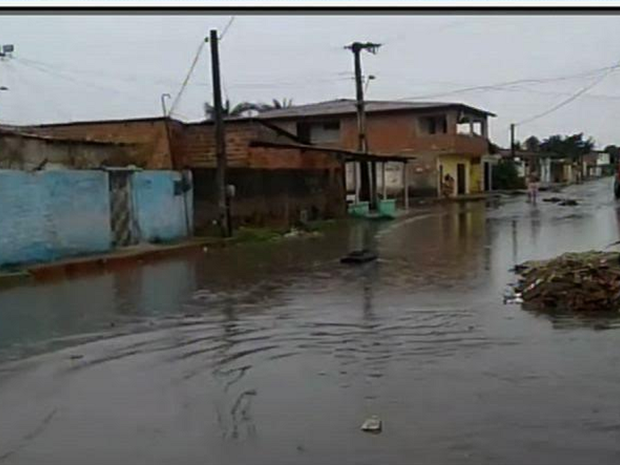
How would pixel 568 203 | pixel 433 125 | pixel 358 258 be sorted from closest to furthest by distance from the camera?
1. pixel 358 258
2. pixel 568 203
3. pixel 433 125

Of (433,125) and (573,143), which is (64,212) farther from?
(433,125)

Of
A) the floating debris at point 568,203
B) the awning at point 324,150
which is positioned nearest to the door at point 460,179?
the floating debris at point 568,203

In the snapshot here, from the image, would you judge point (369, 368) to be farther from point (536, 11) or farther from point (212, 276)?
point (212, 276)

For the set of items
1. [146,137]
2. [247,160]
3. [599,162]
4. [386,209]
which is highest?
[146,137]

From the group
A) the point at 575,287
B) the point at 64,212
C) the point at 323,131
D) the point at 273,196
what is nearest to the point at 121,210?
the point at 64,212

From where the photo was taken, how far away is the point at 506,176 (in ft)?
149

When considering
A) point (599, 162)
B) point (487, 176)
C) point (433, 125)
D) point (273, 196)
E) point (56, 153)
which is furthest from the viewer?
point (487, 176)

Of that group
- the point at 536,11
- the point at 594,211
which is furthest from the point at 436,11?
the point at 594,211

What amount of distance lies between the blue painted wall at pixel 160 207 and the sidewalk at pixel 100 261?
0.47 m

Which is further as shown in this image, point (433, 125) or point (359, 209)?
point (433, 125)

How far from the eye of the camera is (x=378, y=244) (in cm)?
1670

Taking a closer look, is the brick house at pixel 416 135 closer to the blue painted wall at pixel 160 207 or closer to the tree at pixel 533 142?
the tree at pixel 533 142

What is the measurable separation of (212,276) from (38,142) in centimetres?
814

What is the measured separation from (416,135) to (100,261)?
26.9 meters
